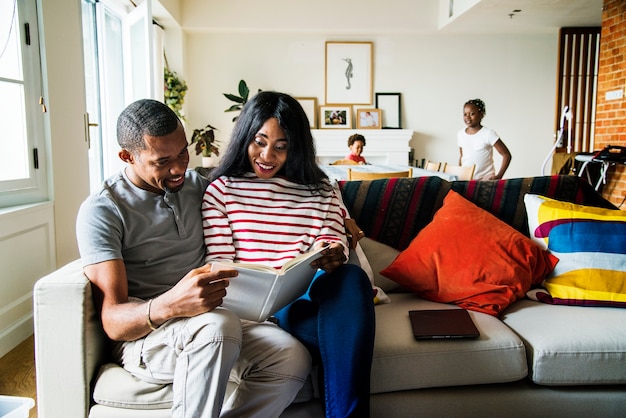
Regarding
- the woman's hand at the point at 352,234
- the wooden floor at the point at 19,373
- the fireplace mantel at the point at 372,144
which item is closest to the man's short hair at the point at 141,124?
the woman's hand at the point at 352,234

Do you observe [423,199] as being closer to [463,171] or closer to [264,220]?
[264,220]

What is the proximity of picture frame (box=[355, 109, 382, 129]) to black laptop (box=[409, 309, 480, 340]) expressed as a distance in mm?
5632

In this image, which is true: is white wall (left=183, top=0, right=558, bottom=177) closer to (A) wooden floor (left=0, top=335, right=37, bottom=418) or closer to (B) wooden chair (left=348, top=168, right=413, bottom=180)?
(B) wooden chair (left=348, top=168, right=413, bottom=180)

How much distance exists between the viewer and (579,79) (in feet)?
22.2

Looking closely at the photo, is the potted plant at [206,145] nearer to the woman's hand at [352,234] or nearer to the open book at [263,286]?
the woman's hand at [352,234]

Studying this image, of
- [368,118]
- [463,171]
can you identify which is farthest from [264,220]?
[368,118]

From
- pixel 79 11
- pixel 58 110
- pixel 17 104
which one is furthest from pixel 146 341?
pixel 79 11

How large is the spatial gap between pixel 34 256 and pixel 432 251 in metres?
2.07

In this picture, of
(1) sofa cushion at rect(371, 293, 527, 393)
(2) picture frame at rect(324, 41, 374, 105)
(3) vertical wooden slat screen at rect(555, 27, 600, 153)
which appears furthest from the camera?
(2) picture frame at rect(324, 41, 374, 105)

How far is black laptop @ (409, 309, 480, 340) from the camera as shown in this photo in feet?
5.00

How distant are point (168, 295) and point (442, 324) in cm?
85

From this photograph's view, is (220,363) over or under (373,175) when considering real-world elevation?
under

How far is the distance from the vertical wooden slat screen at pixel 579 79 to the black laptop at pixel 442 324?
19.6 ft

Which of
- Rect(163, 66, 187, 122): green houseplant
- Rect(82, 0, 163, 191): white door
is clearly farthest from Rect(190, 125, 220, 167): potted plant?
Rect(82, 0, 163, 191): white door
